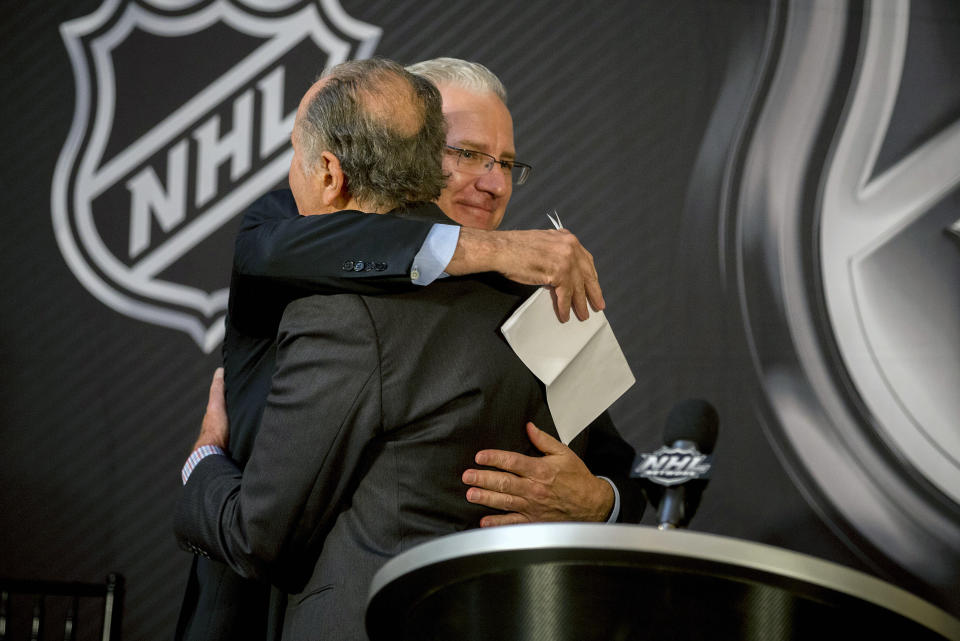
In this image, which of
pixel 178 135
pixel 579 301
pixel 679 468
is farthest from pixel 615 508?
pixel 178 135

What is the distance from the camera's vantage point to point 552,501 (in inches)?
56.0

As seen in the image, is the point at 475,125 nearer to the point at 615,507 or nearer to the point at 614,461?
the point at 614,461

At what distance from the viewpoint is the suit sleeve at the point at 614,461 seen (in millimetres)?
1701

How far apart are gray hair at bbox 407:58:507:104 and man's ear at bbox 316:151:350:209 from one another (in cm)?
107

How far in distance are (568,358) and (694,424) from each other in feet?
5.39

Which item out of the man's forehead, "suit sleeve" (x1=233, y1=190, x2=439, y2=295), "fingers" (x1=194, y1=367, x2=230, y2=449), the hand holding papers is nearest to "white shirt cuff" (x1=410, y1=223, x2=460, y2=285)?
"suit sleeve" (x1=233, y1=190, x2=439, y2=295)

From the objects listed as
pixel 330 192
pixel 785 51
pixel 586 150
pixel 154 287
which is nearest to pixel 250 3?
pixel 154 287

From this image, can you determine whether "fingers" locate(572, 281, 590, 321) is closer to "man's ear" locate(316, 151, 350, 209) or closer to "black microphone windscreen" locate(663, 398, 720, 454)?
"man's ear" locate(316, 151, 350, 209)

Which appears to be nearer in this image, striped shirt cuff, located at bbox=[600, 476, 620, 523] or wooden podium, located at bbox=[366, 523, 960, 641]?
wooden podium, located at bbox=[366, 523, 960, 641]

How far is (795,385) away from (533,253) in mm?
2127

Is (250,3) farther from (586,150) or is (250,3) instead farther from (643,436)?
(643,436)

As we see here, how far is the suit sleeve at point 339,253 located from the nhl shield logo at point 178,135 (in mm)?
1853

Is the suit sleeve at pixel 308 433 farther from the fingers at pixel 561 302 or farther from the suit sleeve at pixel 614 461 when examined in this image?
the suit sleeve at pixel 614 461

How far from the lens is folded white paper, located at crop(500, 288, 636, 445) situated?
4.26 ft
